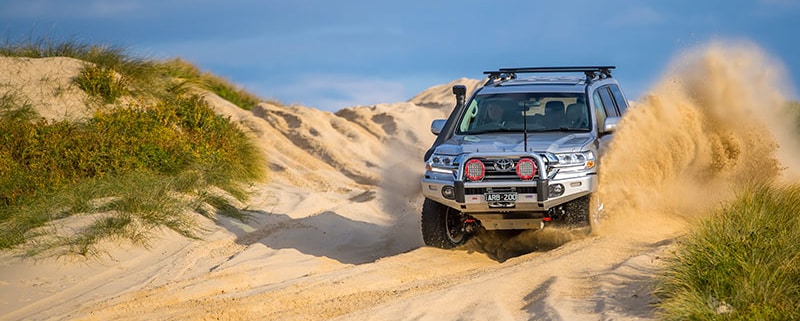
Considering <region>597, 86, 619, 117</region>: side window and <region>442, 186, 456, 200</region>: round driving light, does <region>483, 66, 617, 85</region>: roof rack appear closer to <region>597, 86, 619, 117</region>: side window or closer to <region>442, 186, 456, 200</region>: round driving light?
<region>597, 86, 619, 117</region>: side window

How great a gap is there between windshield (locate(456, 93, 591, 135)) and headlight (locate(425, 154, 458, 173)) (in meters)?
0.81

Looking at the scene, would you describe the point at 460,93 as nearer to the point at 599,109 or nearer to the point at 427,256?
the point at 599,109

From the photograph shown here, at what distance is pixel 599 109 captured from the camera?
1220 cm

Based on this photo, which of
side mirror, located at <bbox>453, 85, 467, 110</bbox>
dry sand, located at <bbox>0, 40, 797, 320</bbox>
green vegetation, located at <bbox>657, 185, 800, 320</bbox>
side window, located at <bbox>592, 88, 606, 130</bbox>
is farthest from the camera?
side mirror, located at <bbox>453, 85, 467, 110</bbox>

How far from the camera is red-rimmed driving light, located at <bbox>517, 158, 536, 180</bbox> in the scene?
10680mm

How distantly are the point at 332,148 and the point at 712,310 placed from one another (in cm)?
1911

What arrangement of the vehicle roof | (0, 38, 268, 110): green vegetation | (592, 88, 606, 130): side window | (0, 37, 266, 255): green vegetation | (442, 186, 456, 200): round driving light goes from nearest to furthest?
(442, 186, 456, 200): round driving light → (592, 88, 606, 130): side window → the vehicle roof → (0, 37, 266, 255): green vegetation → (0, 38, 268, 110): green vegetation

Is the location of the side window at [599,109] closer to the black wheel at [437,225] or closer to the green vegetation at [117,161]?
the black wheel at [437,225]

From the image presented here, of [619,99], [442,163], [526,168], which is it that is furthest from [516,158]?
[619,99]

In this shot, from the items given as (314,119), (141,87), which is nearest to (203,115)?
(141,87)

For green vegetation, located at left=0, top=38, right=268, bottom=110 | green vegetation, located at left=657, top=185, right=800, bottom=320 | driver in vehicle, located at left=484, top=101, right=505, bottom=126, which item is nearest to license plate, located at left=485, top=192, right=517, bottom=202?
driver in vehicle, located at left=484, top=101, right=505, bottom=126

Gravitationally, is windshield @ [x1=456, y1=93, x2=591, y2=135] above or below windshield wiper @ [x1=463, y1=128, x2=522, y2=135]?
above

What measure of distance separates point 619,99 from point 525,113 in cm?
193

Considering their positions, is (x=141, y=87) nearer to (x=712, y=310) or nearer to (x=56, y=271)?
(x=56, y=271)
